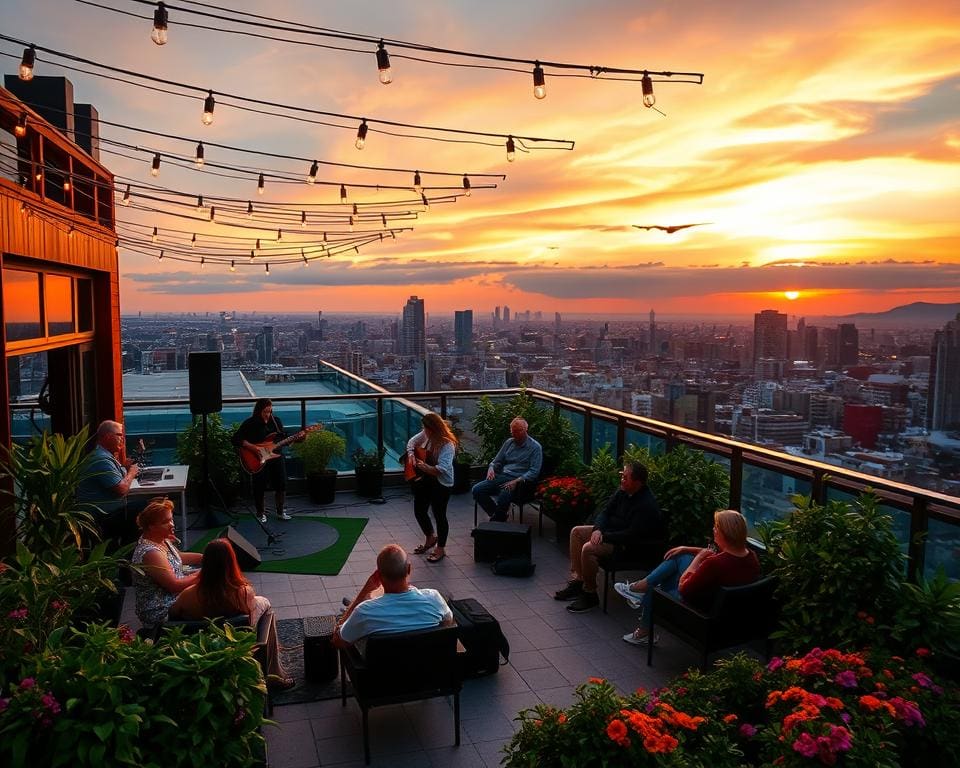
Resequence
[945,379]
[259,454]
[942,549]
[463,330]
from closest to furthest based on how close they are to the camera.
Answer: [942,549]
[945,379]
[259,454]
[463,330]

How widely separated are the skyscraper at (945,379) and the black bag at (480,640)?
340cm

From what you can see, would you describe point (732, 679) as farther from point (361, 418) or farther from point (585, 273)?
point (585, 273)

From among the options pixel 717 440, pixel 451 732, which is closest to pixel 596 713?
pixel 451 732

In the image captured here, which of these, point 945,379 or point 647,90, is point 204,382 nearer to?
point 647,90

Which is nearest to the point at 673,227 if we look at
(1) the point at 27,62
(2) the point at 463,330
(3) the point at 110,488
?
(2) the point at 463,330

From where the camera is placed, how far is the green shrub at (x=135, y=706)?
7.98 feet

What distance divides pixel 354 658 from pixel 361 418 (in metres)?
6.13

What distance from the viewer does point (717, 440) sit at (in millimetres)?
6160

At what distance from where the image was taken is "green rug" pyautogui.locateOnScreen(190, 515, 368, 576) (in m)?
6.84

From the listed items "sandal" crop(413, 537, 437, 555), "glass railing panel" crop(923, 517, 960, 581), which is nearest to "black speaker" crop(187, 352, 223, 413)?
"sandal" crop(413, 537, 437, 555)

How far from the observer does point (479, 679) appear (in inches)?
186

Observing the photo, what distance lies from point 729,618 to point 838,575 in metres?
0.71

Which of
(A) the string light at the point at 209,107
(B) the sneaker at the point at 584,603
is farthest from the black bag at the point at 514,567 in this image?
(A) the string light at the point at 209,107

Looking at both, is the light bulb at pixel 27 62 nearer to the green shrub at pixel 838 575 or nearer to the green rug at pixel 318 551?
the green rug at pixel 318 551
